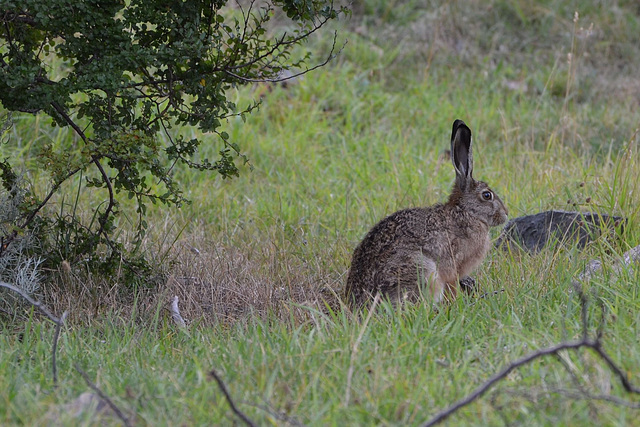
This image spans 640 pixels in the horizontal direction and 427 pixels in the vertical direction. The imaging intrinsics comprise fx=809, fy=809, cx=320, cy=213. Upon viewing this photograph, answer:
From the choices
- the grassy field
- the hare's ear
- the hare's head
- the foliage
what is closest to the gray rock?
the grassy field

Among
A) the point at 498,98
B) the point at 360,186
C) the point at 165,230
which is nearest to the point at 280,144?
the point at 360,186

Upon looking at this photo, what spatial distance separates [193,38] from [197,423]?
2.39 meters

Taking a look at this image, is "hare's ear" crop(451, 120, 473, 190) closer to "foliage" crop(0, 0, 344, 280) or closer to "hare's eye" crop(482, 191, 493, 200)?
"hare's eye" crop(482, 191, 493, 200)

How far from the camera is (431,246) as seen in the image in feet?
15.9

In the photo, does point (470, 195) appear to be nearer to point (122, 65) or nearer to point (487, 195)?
point (487, 195)

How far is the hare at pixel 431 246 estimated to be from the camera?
15.2 ft

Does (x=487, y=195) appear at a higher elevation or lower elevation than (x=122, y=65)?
lower

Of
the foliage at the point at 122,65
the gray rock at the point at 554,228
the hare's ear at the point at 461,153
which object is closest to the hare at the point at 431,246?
the hare's ear at the point at 461,153

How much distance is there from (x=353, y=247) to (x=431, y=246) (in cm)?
106

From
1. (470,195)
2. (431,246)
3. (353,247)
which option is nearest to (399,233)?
(431,246)

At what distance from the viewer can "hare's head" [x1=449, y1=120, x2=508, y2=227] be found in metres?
5.21

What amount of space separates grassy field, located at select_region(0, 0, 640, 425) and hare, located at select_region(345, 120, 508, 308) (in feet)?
0.82

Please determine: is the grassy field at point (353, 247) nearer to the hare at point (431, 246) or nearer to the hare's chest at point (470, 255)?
the hare's chest at point (470, 255)

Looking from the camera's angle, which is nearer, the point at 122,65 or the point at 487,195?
the point at 122,65
